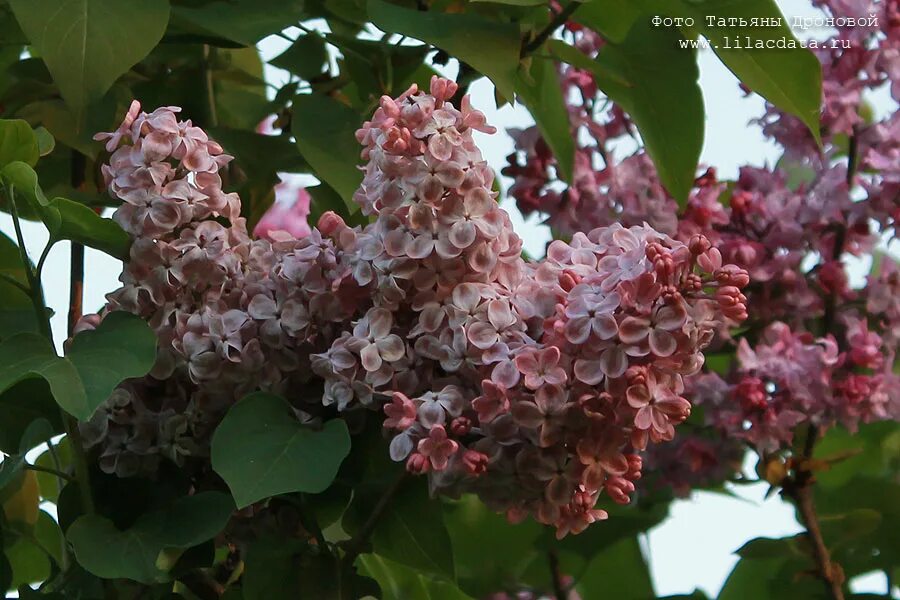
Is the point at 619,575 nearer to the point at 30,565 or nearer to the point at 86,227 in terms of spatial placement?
the point at 30,565

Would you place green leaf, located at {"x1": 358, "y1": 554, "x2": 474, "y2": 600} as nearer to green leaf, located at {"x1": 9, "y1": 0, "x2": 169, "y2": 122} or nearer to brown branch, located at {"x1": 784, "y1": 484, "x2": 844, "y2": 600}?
brown branch, located at {"x1": 784, "y1": 484, "x2": 844, "y2": 600}

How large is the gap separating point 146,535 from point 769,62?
0.41m

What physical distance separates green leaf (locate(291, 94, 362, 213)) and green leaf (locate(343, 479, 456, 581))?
16 centimetres

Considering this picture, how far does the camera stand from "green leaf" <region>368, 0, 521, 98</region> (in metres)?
0.64

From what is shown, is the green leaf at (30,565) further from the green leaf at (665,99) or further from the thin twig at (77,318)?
the green leaf at (665,99)

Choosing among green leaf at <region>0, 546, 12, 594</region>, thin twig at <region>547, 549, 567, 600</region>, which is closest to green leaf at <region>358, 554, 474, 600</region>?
thin twig at <region>547, 549, 567, 600</region>

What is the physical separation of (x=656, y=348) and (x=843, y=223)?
0.43 m

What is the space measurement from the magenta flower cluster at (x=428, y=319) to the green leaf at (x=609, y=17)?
0.74 feet

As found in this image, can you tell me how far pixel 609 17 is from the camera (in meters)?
0.75

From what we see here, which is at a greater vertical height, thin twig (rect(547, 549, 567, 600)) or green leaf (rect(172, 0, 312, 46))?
green leaf (rect(172, 0, 312, 46))

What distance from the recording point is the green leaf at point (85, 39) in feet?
2.03

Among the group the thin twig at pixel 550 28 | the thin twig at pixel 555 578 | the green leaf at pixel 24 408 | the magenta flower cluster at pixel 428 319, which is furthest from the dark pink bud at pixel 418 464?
the thin twig at pixel 555 578

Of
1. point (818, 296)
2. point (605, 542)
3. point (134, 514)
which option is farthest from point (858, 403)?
point (134, 514)

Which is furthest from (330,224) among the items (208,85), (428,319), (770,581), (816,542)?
(770,581)
